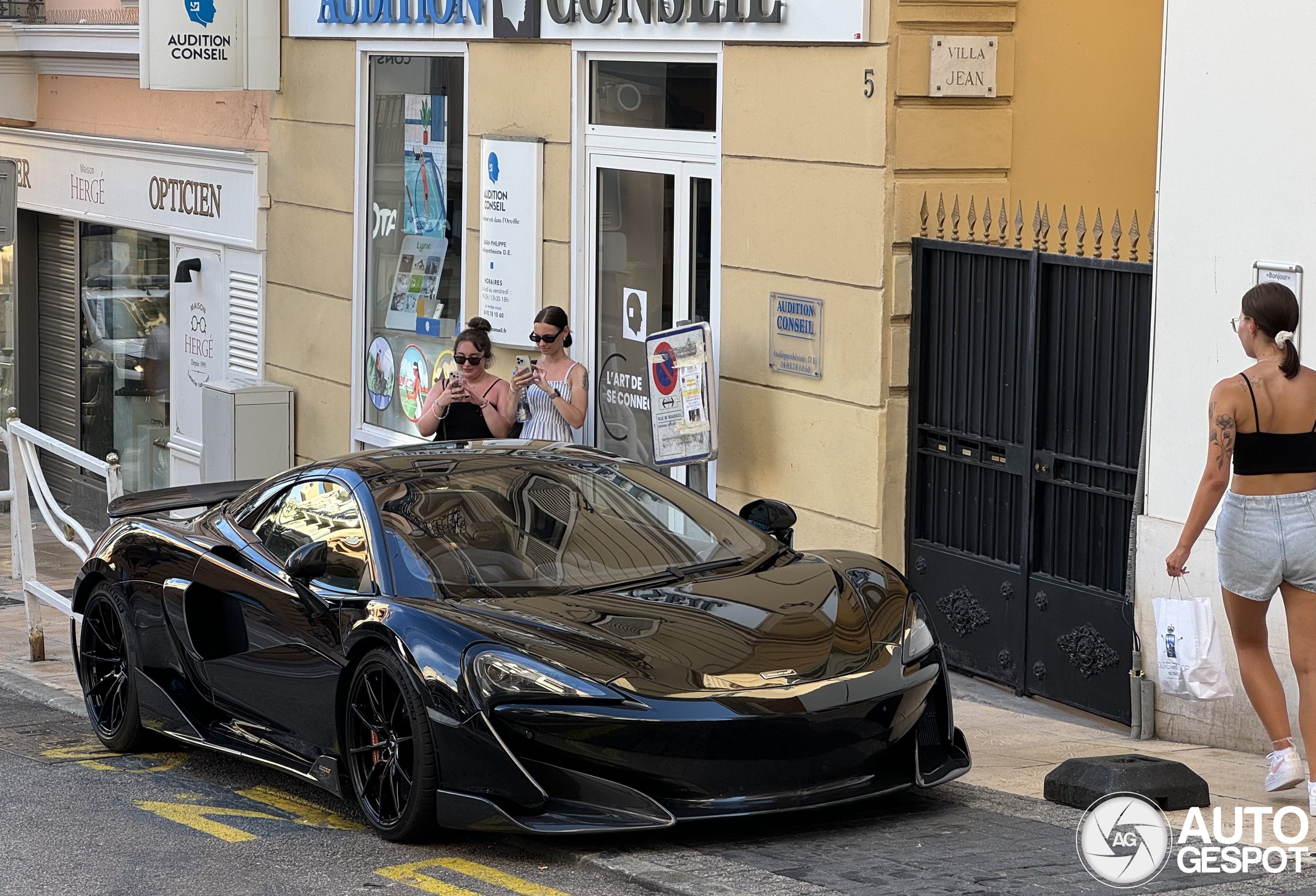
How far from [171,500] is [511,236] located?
379 cm

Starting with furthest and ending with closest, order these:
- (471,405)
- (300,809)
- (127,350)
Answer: (127,350), (471,405), (300,809)

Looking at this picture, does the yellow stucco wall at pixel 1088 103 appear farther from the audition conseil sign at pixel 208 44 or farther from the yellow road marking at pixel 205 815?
the audition conseil sign at pixel 208 44

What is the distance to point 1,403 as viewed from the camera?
1950 centimetres

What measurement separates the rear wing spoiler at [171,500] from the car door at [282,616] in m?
1.18

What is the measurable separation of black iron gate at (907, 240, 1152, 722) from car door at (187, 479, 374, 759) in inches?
134

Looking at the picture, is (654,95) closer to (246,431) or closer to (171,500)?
(171,500)

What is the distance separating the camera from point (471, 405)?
10734 millimetres

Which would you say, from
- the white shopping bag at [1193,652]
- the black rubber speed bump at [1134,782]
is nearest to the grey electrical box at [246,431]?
the white shopping bag at [1193,652]

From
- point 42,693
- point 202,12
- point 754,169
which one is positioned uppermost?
point 202,12

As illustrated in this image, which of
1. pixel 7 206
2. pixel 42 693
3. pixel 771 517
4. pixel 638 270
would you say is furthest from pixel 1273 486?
pixel 7 206

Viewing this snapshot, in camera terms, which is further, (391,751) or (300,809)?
(300,809)

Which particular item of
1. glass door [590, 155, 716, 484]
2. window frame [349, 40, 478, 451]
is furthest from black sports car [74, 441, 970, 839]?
window frame [349, 40, 478, 451]

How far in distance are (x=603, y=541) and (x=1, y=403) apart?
45.6ft

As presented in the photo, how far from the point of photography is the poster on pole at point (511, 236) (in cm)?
1205
